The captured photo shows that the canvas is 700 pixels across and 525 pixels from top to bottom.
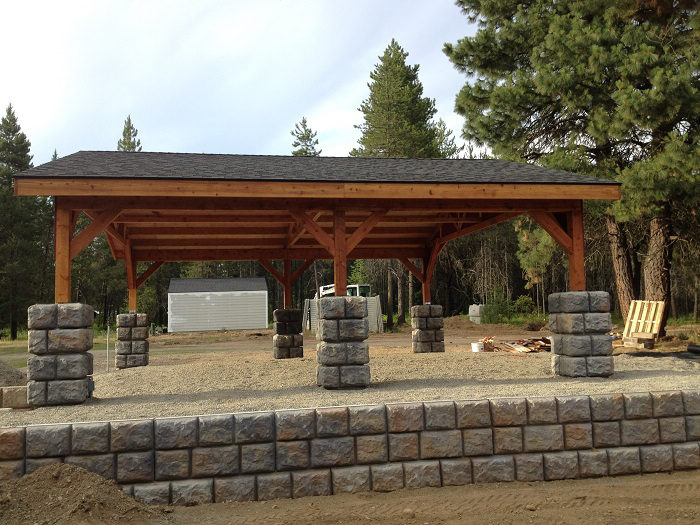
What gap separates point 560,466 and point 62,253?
6.65 m

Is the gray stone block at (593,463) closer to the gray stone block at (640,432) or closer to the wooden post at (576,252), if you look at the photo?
the gray stone block at (640,432)

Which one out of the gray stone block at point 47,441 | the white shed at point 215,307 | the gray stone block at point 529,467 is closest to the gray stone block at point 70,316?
the gray stone block at point 47,441

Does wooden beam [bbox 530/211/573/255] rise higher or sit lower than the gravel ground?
higher

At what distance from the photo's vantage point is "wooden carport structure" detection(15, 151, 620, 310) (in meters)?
7.78

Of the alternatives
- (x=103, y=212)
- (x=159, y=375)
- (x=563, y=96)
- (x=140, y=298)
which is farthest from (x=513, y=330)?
(x=140, y=298)

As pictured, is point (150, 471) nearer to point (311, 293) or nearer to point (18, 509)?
point (18, 509)

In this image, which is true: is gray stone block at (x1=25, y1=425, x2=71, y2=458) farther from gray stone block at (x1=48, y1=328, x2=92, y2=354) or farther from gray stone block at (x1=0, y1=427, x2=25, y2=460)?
gray stone block at (x1=48, y1=328, x2=92, y2=354)

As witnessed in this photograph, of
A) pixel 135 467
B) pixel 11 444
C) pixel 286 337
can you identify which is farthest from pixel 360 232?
pixel 286 337

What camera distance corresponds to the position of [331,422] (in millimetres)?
5516

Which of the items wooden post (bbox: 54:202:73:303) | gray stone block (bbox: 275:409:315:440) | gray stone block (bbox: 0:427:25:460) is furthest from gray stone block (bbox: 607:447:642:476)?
wooden post (bbox: 54:202:73:303)

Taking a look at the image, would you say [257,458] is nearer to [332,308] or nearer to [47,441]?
[47,441]

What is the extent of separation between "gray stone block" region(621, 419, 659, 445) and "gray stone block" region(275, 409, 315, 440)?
10.8ft

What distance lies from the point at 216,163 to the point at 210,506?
598 cm

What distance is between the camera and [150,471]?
5.21 m
